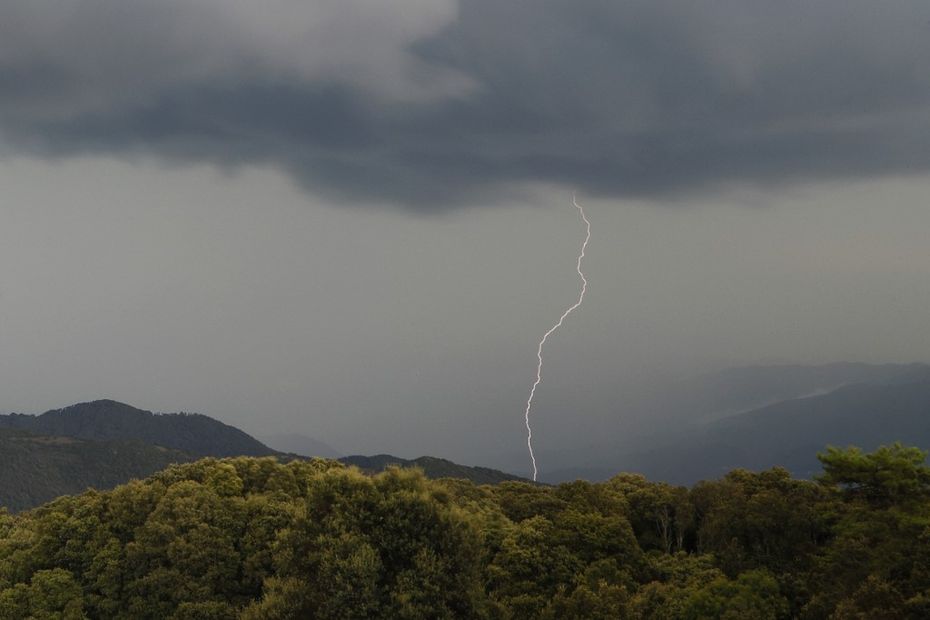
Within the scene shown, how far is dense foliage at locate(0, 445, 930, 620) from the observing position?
26375 millimetres

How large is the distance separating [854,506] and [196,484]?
32482 mm

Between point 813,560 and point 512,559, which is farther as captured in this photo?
point 512,559

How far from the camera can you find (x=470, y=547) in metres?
27.2

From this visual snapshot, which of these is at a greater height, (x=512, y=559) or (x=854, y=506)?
(x=854, y=506)

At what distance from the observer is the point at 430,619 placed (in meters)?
25.9

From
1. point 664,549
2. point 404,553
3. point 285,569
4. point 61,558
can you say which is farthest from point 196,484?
point 664,549

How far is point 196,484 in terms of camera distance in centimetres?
4172

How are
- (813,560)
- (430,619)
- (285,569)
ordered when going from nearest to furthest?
1. (430,619)
2. (285,569)
3. (813,560)

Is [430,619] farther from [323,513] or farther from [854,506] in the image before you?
[854,506]

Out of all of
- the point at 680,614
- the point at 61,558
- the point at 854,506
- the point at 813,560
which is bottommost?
the point at 61,558

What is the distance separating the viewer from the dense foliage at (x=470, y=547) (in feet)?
86.5

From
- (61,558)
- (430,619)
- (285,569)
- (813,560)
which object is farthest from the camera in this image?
(61,558)

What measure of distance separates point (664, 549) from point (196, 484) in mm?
24918

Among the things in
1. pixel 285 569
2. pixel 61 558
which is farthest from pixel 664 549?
pixel 61 558
